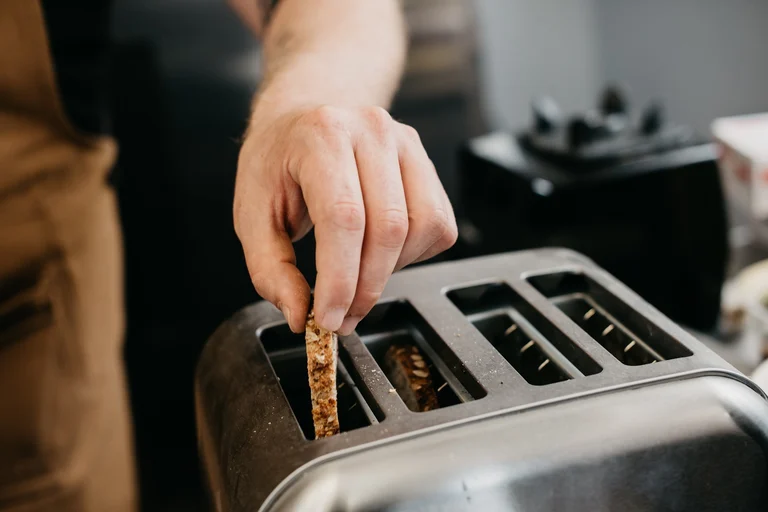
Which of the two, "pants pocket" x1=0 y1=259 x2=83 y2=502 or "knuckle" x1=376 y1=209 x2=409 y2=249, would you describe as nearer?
"knuckle" x1=376 y1=209 x2=409 y2=249

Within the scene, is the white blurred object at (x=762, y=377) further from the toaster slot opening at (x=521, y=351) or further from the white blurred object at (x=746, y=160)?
the white blurred object at (x=746, y=160)

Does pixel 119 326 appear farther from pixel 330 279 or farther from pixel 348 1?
pixel 330 279

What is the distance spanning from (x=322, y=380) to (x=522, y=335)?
20cm

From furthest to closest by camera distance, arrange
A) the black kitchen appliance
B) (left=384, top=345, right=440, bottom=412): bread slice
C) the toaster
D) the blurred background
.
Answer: the blurred background < the black kitchen appliance < (left=384, top=345, right=440, bottom=412): bread slice < the toaster

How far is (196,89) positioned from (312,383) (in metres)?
1.21

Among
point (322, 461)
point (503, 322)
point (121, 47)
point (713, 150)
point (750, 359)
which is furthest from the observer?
point (121, 47)

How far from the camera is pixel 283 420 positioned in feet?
1.68

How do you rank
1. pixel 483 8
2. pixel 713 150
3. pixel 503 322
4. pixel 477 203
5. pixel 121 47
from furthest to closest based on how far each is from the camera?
pixel 483 8
pixel 121 47
pixel 477 203
pixel 713 150
pixel 503 322

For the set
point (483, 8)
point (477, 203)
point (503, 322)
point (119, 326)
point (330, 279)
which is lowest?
point (119, 326)

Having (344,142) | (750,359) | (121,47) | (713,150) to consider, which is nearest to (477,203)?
(713,150)

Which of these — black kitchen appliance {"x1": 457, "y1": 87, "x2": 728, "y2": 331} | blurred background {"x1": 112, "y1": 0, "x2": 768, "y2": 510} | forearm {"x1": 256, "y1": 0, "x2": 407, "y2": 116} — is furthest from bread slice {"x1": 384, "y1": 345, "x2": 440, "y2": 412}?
blurred background {"x1": 112, "y1": 0, "x2": 768, "y2": 510}

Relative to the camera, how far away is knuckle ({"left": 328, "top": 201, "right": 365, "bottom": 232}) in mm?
487

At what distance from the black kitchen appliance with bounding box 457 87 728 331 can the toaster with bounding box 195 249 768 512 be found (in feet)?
1.85

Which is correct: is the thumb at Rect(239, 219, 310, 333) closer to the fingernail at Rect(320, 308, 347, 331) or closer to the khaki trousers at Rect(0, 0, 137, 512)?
the fingernail at Rect(320, 308, 347, 331)
